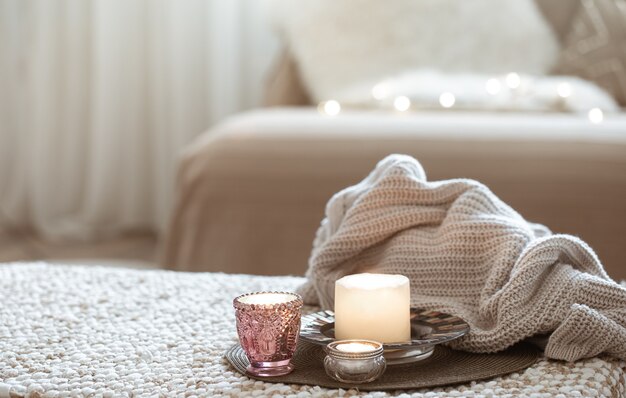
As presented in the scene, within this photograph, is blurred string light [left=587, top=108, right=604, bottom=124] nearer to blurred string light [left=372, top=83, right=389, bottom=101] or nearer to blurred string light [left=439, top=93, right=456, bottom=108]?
blurred string light [left=439, top=93, right=456, bottom=108]

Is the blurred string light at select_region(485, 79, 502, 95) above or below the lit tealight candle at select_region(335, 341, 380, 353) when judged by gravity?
above

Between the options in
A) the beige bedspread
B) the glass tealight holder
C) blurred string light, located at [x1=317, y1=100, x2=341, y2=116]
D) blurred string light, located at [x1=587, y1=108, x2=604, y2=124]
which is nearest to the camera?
the glass tealight holder

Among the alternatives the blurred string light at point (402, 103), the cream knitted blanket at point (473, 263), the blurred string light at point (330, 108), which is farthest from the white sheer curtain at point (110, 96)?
the cream knitted blanket at point (473, 263)

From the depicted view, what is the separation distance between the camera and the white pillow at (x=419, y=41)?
2635 millimetres

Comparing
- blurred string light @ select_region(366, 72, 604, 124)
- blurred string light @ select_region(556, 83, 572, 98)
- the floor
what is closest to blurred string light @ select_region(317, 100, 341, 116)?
blurred string light @ select_region(366, 72, 604, 124)

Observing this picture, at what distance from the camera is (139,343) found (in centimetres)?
95

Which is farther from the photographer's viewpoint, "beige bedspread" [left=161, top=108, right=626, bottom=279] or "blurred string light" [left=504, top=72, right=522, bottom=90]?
"blurred string light" [left=504, top=72, right=522, bottom=90]

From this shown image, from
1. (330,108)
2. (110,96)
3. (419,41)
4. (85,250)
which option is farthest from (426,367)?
(110,96)

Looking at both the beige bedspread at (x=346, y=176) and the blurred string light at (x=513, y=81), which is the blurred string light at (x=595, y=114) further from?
the blurred string light at (x=513, y=81)

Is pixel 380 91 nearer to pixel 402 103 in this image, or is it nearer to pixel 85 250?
pixel 402 103

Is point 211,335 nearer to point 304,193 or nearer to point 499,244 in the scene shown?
point 499,244

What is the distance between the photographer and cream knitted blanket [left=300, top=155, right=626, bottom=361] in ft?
2.93

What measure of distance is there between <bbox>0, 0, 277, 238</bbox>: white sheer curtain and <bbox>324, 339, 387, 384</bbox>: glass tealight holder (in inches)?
97.9

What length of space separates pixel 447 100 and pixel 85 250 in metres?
1.36
